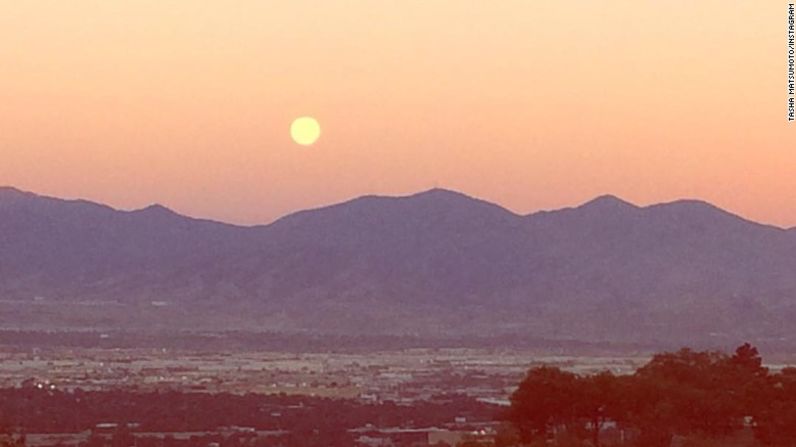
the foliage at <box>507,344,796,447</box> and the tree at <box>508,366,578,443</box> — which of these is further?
the tree at <box>508,366,578,443</box>

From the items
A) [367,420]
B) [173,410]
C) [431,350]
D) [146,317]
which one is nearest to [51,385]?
[173,410]

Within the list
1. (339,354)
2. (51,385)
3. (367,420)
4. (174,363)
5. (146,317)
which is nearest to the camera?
(367,420)

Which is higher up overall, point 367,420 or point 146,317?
point 146,317

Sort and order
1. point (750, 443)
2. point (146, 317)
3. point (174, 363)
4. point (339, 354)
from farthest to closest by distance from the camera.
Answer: point (146, 317) < point (339, 354) < point (174, 363) < point (750, 443)

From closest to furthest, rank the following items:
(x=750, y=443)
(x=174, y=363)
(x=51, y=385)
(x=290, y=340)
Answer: (x=750, y=443)
(x=51, y=385)
(x=174, y=363)
(x=290, y=340)

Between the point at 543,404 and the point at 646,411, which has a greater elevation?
the point at 543,404

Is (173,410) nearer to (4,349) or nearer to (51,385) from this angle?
(51,385)

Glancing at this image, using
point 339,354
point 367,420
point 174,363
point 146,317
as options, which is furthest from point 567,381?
point 146,317

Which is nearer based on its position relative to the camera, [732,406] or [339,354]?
[732,406]

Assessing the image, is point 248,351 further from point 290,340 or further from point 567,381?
point 567,381

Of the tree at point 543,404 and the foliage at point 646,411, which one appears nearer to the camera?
the foliage at point 646,411
